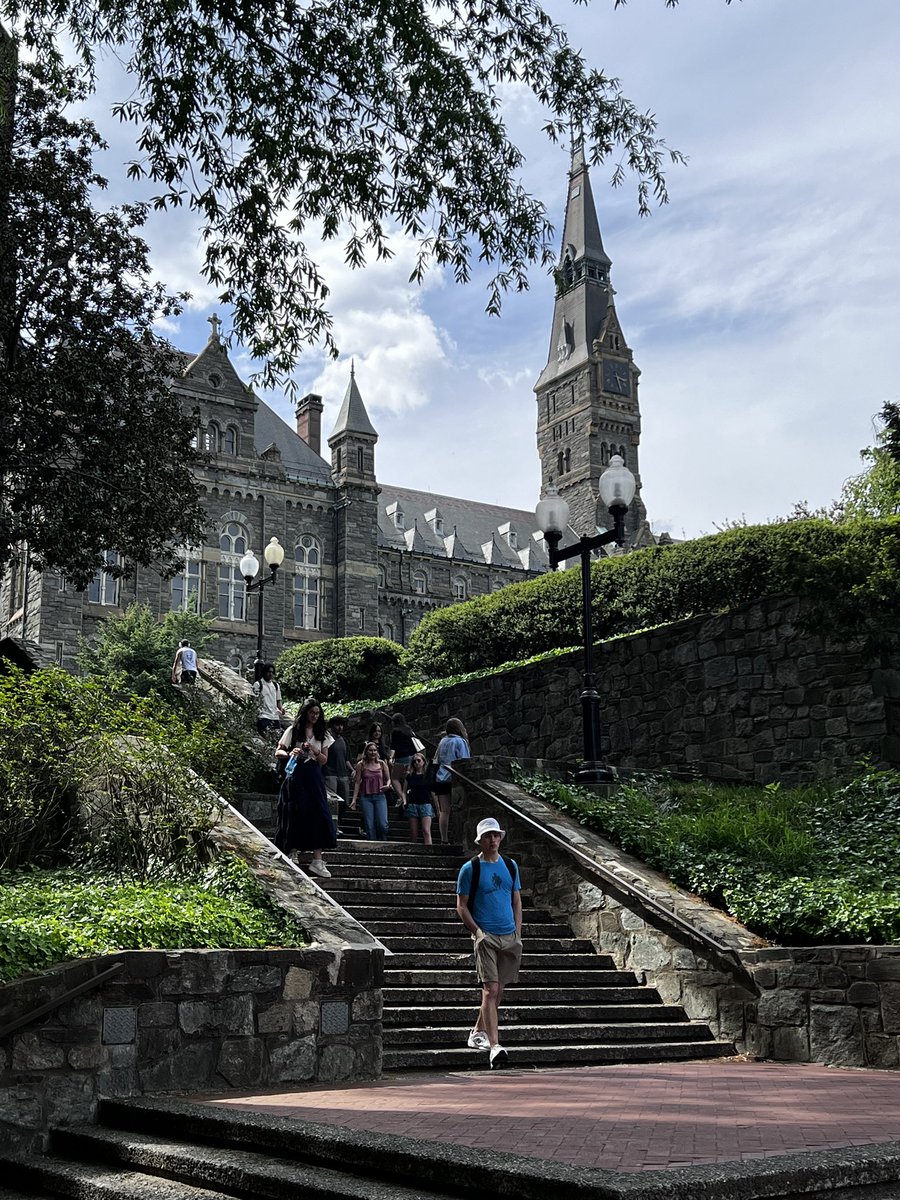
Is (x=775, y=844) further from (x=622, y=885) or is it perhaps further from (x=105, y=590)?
(x=105, y=590)

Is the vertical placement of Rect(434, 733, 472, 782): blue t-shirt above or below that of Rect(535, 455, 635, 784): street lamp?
below

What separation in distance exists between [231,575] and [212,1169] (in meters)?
44.9

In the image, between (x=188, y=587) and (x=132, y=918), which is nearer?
(x=132, y=918)

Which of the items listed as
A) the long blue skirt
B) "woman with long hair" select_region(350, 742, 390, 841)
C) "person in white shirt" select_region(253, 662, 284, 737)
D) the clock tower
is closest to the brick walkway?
the long blue skirt

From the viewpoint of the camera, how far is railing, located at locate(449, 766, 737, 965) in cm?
966

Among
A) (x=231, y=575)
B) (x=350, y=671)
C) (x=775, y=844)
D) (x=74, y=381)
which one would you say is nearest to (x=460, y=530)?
(x=231, y=575)

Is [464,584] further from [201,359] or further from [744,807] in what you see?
[744,807]

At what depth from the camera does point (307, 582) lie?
5225 centimetres

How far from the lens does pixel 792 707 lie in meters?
15.2

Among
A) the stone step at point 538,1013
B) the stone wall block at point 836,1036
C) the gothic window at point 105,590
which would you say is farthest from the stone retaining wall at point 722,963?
the gothic window at point 105,590

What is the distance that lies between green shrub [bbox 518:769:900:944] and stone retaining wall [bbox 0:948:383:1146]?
360 cm

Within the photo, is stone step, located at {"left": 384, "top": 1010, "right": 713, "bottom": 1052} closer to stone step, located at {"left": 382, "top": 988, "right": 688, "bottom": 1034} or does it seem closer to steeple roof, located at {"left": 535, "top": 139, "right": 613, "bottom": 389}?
stone step, located at {"left": 382, "top": 988, "right": 688, "bottom": 1034}

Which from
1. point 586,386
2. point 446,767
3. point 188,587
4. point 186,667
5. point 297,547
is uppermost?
point 586,386

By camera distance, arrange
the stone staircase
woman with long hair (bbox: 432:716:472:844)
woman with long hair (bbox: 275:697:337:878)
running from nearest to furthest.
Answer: the stone staircase → woman with long hair (bbox: 275:697:337:878) → woman with long hair (bbox: 432:716:472:844)
